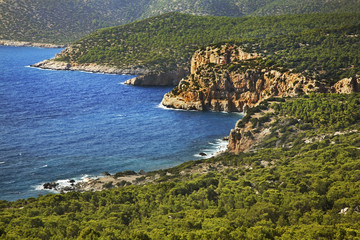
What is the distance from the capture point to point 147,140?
3268 inches

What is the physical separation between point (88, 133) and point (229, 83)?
134 ft

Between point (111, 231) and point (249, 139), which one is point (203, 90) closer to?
point (249, 139)

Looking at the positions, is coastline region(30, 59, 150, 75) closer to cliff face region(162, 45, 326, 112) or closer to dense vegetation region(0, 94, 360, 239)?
cliff face region(162, 45, 326, 112)

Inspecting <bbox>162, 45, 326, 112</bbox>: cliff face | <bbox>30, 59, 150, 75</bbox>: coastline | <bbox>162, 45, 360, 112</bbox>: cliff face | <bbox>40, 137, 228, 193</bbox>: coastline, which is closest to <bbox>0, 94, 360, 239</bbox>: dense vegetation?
<bbox>40, 137, 228, 193</bbox>: coastline

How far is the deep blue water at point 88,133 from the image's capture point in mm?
67312

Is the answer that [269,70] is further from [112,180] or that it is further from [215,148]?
[112,180]

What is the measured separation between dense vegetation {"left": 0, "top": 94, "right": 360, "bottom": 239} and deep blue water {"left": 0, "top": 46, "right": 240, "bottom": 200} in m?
13.0

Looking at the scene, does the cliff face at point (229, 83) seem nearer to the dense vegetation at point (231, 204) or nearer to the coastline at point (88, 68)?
the dense vegetation at point (231, 204)

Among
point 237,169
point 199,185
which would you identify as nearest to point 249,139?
point 237,169

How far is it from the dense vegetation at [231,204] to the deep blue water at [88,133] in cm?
1302

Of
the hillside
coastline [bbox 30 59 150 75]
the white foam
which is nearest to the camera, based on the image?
the white foam

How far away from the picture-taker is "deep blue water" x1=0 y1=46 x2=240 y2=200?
221 feet

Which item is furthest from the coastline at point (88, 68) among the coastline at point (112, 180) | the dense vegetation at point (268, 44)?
the coastline at point (112, 180)

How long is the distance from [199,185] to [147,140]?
3529 centimetres
